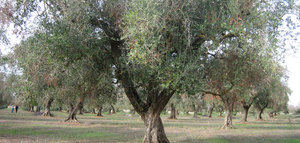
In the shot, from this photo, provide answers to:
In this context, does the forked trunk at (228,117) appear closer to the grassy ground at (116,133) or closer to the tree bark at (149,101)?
the grassy ground at (116,133)

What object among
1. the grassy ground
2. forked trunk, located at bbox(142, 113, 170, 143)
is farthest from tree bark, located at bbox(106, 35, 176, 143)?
the grassy ground

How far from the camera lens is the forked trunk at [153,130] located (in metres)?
12.4

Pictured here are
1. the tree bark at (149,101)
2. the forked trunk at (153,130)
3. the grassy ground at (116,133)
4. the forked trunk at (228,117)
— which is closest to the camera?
the tree bark at (149,101)

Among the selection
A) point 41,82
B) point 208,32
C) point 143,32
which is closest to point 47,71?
point 41,82

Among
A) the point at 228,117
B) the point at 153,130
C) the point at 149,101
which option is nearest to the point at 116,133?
the point at 149,101

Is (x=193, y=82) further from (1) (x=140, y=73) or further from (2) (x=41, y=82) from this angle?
(2) (x=41, y=82)

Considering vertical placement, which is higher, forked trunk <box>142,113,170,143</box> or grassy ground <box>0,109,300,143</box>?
forked trunk <box>142,113,170,143</box>

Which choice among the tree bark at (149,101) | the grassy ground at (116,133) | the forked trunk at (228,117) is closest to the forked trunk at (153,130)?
the tree bark at (149,101)

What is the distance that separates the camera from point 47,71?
34.5 feet

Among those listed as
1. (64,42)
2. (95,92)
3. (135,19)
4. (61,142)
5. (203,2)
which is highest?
(203,2)

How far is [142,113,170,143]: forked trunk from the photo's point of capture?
40.6ft

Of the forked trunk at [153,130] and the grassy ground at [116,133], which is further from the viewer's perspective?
the grassy ground at [116,133]

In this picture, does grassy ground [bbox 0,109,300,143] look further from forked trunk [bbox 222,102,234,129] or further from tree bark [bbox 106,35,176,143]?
tree bark [bbox 106,35,176,143]

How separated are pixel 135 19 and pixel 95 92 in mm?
6192
